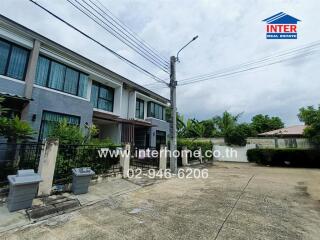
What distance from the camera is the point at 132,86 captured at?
17094mm

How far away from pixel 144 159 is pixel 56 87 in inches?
271

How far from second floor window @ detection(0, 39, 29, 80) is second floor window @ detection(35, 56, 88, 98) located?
0.71 m

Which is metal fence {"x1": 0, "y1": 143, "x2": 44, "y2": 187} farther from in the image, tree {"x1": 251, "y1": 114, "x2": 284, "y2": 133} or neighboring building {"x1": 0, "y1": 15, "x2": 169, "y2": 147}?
tree {"x1": 251, "y1": 114, "x2": 284, "y2": 133}

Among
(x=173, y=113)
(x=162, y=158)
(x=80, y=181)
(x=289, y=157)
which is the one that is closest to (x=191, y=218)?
(x=80, y=181)

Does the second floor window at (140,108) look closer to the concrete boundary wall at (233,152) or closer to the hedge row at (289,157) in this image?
the concrete boundary wall at (233,152)

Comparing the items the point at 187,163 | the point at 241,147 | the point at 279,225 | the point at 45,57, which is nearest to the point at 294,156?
the point at 241,147

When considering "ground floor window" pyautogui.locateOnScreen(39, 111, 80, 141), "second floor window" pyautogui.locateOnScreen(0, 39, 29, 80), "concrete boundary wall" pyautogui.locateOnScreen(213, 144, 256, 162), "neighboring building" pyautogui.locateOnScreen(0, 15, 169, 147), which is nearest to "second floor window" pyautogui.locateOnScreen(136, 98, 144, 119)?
"neighboring building" pyautogui.locateOnScreen(0, 15, 169, 147)

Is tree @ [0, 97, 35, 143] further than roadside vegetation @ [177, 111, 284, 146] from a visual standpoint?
No

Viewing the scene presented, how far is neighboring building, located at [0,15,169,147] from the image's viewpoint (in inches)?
364

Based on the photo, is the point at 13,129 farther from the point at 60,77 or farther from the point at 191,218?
the point at 191,218

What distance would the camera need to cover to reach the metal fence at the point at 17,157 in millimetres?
6070

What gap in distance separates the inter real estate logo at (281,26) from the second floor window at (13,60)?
1302 centimetres

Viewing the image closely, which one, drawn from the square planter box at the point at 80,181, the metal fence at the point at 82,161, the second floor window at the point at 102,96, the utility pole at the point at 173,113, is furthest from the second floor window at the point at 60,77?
the square planter box at the point at 80,181

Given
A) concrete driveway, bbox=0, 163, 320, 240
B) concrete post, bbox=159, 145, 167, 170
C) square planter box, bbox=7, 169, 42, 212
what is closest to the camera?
concrete driveway, bbox=0, 163, 320, 240
